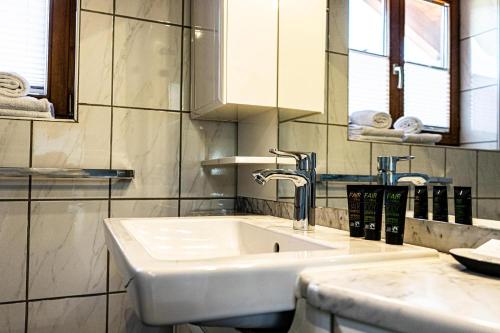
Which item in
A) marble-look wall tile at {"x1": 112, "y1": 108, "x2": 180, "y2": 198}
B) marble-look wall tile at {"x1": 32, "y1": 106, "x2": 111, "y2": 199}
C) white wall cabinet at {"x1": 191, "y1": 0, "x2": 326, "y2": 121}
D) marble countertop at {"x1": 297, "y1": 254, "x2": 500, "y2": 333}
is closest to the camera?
marble countertop at {"x1": 297, "y1": 254, "x2": 500, "y2": 333}

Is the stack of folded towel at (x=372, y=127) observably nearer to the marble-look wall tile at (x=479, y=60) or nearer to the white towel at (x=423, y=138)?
the white towel at (x=423, y=138)

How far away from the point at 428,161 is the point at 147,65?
1.01 meters

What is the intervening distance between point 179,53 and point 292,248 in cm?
91

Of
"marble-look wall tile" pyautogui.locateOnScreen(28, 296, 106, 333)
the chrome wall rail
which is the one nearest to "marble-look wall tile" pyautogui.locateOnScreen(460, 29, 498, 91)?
the chrome wall rail

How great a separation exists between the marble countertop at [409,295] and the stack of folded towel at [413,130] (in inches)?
11.6

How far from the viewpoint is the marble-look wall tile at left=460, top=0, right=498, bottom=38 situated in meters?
0.74

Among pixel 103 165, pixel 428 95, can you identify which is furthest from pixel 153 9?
pixel 428 95

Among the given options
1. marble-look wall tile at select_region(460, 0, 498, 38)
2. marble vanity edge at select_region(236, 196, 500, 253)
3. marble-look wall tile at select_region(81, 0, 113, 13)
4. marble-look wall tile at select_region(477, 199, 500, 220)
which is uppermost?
marble-look wall tile at select_region(81, 0, 113, 13)

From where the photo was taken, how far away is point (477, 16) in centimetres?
76

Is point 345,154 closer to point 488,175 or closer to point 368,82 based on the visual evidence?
point 368,82

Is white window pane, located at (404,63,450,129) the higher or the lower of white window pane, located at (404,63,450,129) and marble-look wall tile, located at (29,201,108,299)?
the higher

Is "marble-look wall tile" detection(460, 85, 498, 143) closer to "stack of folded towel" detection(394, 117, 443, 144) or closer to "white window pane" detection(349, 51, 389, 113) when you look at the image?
"stack of folded towel" detection(394, 117, 443, 144)

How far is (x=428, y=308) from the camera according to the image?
0.43 m

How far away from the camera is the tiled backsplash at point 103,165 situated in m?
1.25
